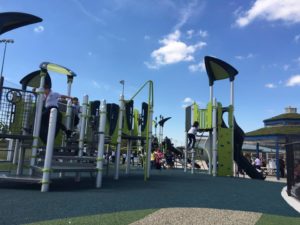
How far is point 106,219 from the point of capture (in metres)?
4.21

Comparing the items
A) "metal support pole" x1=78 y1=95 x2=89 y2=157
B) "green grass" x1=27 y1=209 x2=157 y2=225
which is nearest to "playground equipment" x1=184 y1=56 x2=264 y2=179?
"metal support pole" x1=78 y1=95 x2=89 y2=157

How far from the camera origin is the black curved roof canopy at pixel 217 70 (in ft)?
52.6

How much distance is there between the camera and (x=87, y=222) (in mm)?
4031

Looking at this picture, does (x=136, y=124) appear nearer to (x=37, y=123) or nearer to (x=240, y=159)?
(x=37, y=123)

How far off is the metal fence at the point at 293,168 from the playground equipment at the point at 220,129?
680cm

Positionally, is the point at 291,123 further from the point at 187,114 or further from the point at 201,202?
the point at 201,202

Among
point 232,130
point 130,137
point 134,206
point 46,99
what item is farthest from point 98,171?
point 232,130

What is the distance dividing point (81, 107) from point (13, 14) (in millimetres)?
3241

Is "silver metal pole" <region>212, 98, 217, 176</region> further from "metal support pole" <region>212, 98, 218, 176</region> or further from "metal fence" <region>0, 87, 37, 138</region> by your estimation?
"metal fence" <region>0, 87, 37, 138</region>

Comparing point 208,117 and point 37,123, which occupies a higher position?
point 208,117

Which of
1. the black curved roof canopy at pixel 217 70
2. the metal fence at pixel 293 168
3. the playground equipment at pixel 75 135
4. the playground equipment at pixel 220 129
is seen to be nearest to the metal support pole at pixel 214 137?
the playground equipment at pixel 220 129

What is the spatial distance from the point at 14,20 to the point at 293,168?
8344mm

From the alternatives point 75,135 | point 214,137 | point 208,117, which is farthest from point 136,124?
point 208,117

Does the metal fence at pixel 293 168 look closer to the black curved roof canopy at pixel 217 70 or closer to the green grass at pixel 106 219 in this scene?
the green grass at pixel 106 219
